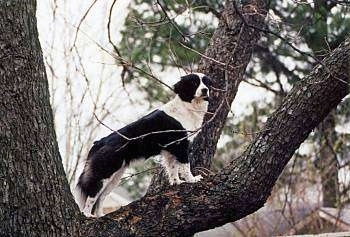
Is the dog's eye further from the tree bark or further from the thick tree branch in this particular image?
the thick tree branch

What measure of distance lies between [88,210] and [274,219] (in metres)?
6.14

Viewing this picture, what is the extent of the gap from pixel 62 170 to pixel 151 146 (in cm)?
83

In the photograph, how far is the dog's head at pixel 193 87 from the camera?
4453 millimetres

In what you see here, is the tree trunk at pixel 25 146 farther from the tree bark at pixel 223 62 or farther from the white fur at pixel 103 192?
the tree bark at pixel 223 62

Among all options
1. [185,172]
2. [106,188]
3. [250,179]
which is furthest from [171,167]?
[250,179]

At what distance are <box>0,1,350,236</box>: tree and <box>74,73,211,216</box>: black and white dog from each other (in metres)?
0.49

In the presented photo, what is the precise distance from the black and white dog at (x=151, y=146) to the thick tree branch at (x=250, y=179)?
460 mm

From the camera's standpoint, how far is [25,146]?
3.50m

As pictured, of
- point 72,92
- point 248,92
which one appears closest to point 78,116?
point 72,92

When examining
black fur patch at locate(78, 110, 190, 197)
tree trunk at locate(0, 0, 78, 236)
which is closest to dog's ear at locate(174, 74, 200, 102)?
black fur patch at locate(78, 110, 190, 197)

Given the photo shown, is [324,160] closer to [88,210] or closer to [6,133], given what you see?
[88,210]

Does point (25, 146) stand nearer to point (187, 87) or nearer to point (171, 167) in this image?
point (171, 167)

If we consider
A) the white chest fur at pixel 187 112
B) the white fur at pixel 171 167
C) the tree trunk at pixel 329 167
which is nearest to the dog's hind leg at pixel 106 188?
the white fur at pixel 171 167

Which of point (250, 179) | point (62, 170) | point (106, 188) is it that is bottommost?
point (250, 179)
